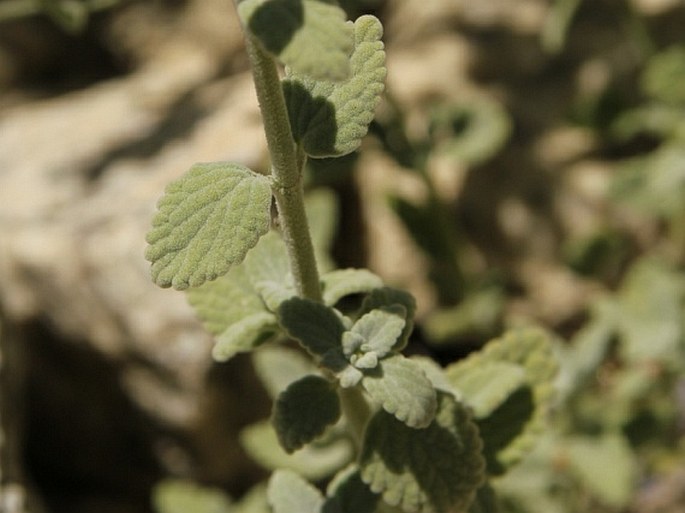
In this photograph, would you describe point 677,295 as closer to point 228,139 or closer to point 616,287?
point 616,287

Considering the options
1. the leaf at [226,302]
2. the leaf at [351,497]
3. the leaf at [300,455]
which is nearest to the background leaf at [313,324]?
the leaf at [226,302]

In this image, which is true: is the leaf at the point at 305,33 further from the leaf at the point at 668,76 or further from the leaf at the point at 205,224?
the leaf at the point at 668,76

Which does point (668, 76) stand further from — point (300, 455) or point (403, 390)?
point (403, 390)

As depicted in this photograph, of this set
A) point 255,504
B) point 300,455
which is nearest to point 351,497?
point 300,455

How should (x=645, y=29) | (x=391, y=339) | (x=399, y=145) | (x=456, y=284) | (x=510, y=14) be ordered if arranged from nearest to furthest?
1. (x=391, y=339)
2. (x=399, y=145)
3. (x=456, y=284)
4. (x=645, y=29)
5. (x=510, y=14)

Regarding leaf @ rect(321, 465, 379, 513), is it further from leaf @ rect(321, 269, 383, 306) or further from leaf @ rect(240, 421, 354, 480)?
leaf @ rect(240, 421, 354, 480)

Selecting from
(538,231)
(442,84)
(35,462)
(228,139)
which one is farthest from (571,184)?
(35,462)

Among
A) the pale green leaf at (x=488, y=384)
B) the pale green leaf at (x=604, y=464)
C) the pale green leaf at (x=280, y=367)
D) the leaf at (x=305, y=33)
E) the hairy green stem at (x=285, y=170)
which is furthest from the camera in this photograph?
the pale green leaf at (x=604, y=464)

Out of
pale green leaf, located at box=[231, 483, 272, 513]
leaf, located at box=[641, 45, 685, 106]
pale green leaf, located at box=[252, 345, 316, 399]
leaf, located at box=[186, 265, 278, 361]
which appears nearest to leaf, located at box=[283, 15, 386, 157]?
leaf, located at box=[186, 265, 278, 361]
